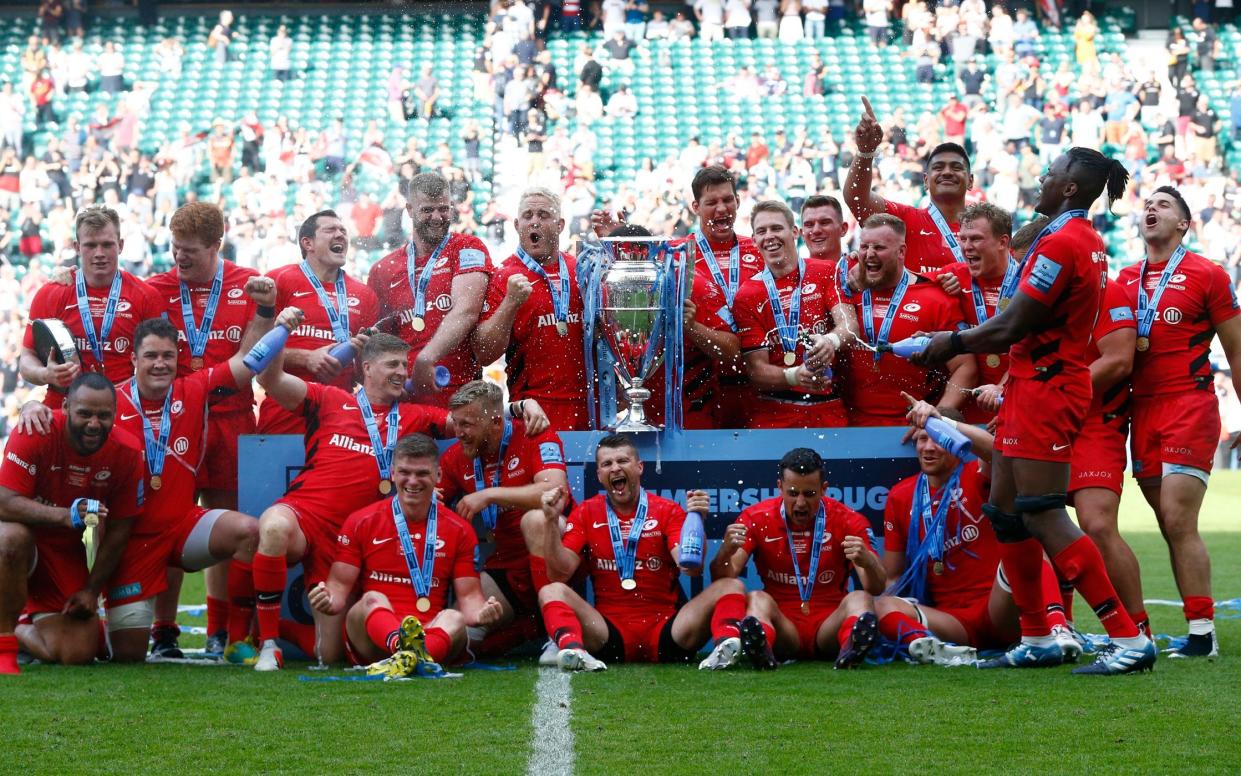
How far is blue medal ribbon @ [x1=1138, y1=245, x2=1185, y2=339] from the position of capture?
6594 mm

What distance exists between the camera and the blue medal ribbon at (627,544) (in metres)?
6.33

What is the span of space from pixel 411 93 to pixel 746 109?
4.35 meters

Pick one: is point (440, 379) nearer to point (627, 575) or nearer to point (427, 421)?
point (427, 421)

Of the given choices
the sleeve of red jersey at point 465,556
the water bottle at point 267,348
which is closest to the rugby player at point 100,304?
the water bottle at point 267,348

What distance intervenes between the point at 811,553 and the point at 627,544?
0.73 m

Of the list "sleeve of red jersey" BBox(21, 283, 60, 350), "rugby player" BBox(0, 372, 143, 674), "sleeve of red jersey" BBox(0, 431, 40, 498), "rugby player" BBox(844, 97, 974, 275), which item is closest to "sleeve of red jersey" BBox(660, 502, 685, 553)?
"rugby player" BBox(844, 97, 974, 275)

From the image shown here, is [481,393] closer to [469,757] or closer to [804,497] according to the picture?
[804,497]

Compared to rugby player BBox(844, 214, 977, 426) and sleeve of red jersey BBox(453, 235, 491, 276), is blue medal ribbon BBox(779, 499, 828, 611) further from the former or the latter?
sleeve of red jersey BBox(453, 235, 491, 276)

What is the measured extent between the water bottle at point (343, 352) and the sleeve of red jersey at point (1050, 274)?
9.62ft

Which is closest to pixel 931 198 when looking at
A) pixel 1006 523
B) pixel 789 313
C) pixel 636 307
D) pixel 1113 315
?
pixel 789 313

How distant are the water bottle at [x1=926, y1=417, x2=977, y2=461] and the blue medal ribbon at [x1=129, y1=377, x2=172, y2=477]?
3.12 meters

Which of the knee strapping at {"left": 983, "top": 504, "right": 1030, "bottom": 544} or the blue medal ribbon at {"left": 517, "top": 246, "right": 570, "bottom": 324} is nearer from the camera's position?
the knee strapping at {"left": 983, "top": 504, "right": 1030, "bottom": 544}

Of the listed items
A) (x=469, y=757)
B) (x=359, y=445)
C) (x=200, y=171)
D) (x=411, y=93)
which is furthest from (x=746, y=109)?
(x=469, y=757)

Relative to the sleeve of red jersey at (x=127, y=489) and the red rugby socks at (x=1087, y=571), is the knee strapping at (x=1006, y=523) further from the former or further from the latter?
the sleeve of red jersey at (x=127, y=489)
